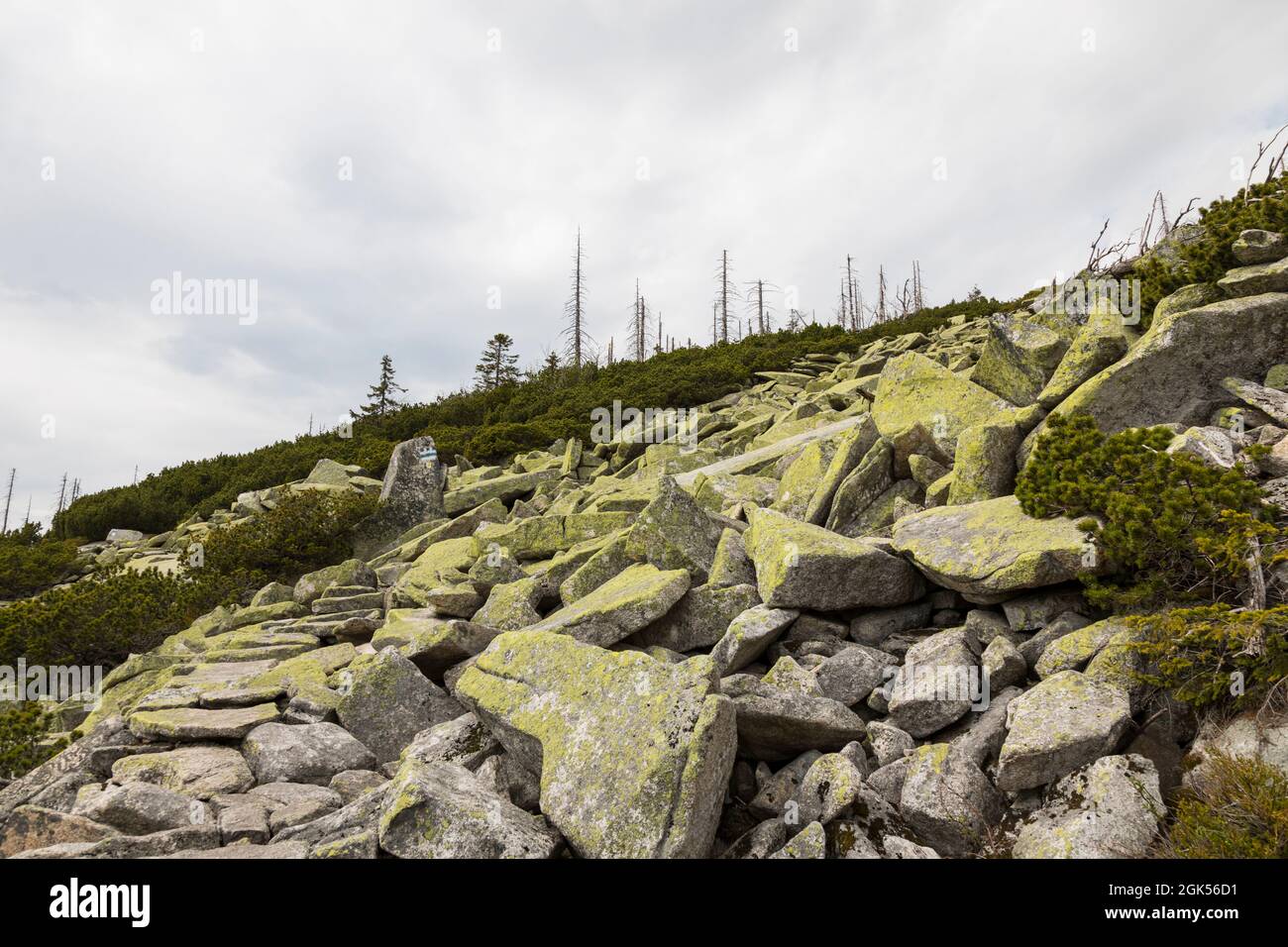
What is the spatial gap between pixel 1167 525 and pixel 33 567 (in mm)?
29270

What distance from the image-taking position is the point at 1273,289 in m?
8.39

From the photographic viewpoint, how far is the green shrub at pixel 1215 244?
30.0ft

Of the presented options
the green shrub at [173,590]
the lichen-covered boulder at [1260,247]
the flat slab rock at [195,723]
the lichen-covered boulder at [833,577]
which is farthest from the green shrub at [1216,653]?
the green shrub at [173,590]

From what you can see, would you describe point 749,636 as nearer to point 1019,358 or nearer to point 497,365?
point 1019,358

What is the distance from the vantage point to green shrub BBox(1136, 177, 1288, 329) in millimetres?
9156

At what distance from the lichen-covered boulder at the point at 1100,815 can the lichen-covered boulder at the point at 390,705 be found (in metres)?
6.12

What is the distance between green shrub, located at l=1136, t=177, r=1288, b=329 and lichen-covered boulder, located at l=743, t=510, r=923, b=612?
18.5ft

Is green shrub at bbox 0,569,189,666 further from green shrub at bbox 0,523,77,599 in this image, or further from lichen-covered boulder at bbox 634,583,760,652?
lichen-covered boulder at bbox 634,583,760,652

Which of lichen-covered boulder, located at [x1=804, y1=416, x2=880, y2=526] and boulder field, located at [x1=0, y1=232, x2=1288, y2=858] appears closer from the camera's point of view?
boulder field, located at [x1=0, y1=232, x2=1288, y2=858]

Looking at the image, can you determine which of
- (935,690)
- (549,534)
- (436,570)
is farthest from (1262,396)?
(436,570)

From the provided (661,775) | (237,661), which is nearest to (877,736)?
(661,775)

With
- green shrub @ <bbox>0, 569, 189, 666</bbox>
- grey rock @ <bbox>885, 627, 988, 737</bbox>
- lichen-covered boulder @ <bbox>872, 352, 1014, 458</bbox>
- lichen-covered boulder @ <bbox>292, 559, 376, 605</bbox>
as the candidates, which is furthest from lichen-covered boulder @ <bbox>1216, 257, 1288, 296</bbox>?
green shrub @ <bbox>0, 569, 189, 666</bbox>

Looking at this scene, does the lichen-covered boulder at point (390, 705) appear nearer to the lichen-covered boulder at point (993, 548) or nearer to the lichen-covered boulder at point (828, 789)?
the lichen-covered boulder at point (828, 789)

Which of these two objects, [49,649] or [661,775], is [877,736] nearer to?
[661,775]
